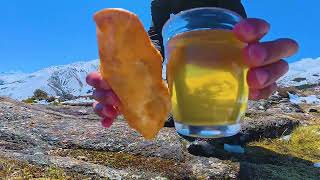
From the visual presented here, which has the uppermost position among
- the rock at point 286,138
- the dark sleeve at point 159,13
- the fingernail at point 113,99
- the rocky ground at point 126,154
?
the fingernail at point 113,99

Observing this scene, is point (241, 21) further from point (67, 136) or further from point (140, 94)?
point (67, 136)

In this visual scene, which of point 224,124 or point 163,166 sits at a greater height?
point 224,124

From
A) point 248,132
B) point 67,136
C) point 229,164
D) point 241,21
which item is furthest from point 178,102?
point 248,132

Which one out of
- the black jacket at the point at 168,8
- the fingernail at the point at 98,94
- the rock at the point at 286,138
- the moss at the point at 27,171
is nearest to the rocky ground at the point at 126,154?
the moss at the point at 27,171

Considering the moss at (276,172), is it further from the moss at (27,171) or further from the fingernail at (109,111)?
the fingernail at (109,111)

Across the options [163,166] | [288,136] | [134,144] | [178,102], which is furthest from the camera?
[288,136]

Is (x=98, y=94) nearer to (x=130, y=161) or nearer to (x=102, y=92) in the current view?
(x=102, y=92)

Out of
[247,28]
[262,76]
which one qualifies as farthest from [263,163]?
[247,28]
